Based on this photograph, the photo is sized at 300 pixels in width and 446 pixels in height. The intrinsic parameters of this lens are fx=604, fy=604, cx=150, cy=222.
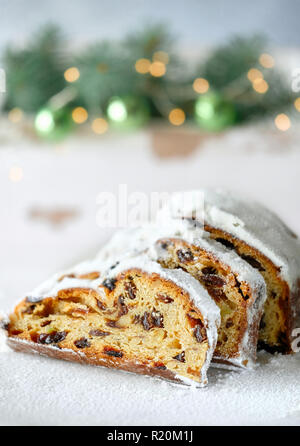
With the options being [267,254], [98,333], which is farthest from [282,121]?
[98,333]

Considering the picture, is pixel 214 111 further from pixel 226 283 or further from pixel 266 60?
pixel 226 283

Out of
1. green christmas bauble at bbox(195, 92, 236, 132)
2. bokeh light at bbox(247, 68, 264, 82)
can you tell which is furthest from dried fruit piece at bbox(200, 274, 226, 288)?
bokeh light at bbox(247, 68, 264, 82)

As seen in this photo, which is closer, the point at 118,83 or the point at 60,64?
the point at 118,83

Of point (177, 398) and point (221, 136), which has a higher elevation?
point (221, 136)

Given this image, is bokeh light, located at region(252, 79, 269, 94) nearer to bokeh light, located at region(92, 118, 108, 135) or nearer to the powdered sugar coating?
bokeh light, located at region(92, 118, 108, 135)
